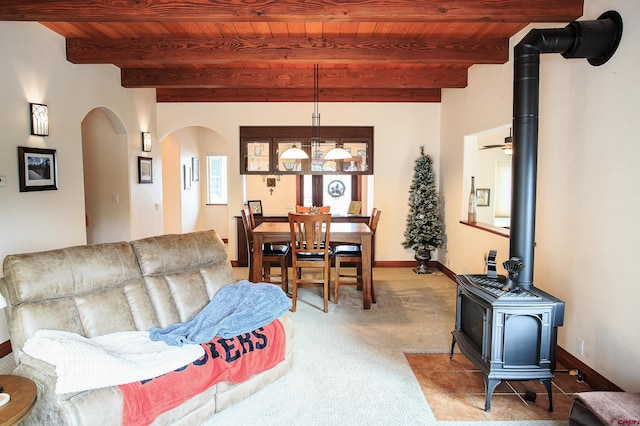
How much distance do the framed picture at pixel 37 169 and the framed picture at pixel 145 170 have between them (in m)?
1.84

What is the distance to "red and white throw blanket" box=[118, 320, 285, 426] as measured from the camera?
2094 mm

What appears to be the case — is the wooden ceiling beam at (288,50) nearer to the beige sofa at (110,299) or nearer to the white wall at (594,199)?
the white wall at (594,199)

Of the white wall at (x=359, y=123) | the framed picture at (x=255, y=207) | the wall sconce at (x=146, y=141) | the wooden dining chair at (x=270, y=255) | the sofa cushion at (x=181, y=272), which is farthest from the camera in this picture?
the framed picture at (x=255, y=207)

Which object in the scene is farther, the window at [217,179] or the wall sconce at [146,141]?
the window at [217,179]

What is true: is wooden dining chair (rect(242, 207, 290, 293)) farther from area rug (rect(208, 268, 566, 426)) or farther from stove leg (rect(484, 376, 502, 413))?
stove leg (rect(484, 376, 502, 413))

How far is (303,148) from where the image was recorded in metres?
6.77

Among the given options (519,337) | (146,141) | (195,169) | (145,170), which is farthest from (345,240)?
Result: (195,169)

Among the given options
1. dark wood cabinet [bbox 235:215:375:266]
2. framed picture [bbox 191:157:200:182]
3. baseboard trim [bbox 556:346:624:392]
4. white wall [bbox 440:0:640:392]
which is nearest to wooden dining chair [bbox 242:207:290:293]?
dark wood cabinet [bbox 235:215:375:266]

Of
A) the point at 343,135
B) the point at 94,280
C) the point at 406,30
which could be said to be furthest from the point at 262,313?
the point at 343,135

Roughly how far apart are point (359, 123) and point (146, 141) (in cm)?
325

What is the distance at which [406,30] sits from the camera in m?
4.13

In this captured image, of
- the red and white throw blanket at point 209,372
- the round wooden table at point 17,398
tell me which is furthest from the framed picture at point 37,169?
the red and white throw blanket at point 209,372

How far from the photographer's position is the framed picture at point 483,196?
24.9ft

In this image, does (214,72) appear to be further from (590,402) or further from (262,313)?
(590,402)
